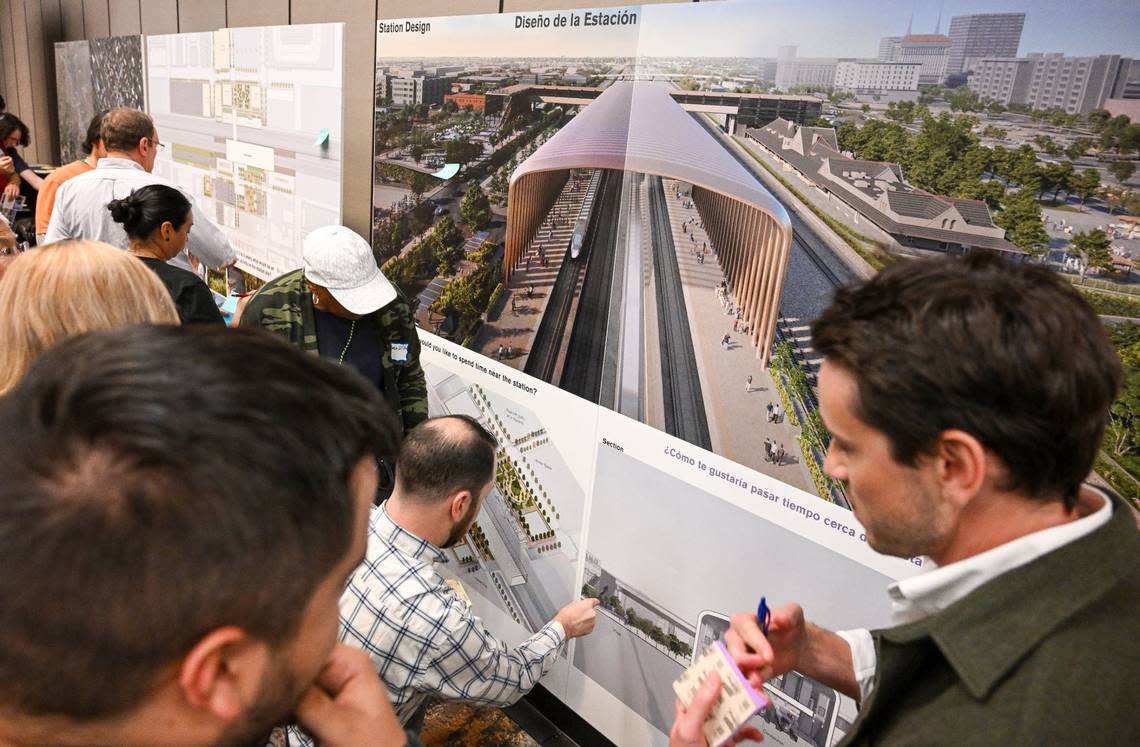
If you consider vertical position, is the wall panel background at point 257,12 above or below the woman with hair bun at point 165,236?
above

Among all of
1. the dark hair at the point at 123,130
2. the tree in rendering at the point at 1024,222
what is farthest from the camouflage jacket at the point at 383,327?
the tree in rendering at the point at 1024,222

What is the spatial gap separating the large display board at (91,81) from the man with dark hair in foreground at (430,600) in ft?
16.3

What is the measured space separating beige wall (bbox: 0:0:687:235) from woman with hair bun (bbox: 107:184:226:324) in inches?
34.4

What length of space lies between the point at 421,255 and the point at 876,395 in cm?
252

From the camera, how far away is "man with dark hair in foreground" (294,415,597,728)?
1.91 metres

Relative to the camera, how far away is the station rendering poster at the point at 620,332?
2.04 metres

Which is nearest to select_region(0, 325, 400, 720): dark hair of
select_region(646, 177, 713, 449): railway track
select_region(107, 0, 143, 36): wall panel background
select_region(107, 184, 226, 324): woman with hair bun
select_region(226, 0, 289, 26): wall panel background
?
select_region(646, 177, 713, 449): railway track

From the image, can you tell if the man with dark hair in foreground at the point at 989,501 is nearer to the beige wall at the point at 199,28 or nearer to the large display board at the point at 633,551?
the large display board at the point at 633,551

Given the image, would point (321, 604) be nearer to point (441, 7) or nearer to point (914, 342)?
point (914, 342)

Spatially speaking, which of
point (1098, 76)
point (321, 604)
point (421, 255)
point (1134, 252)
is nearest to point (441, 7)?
point (421, 255)

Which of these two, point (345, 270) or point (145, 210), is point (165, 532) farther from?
point (145, 210)

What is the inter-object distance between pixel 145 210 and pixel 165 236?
113 millimetres

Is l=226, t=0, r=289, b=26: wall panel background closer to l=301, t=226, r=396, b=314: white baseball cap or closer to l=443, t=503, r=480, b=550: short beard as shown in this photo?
l=301, t=226, r=396, b=314: white baseball cap

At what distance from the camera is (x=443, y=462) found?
84.3 inches
